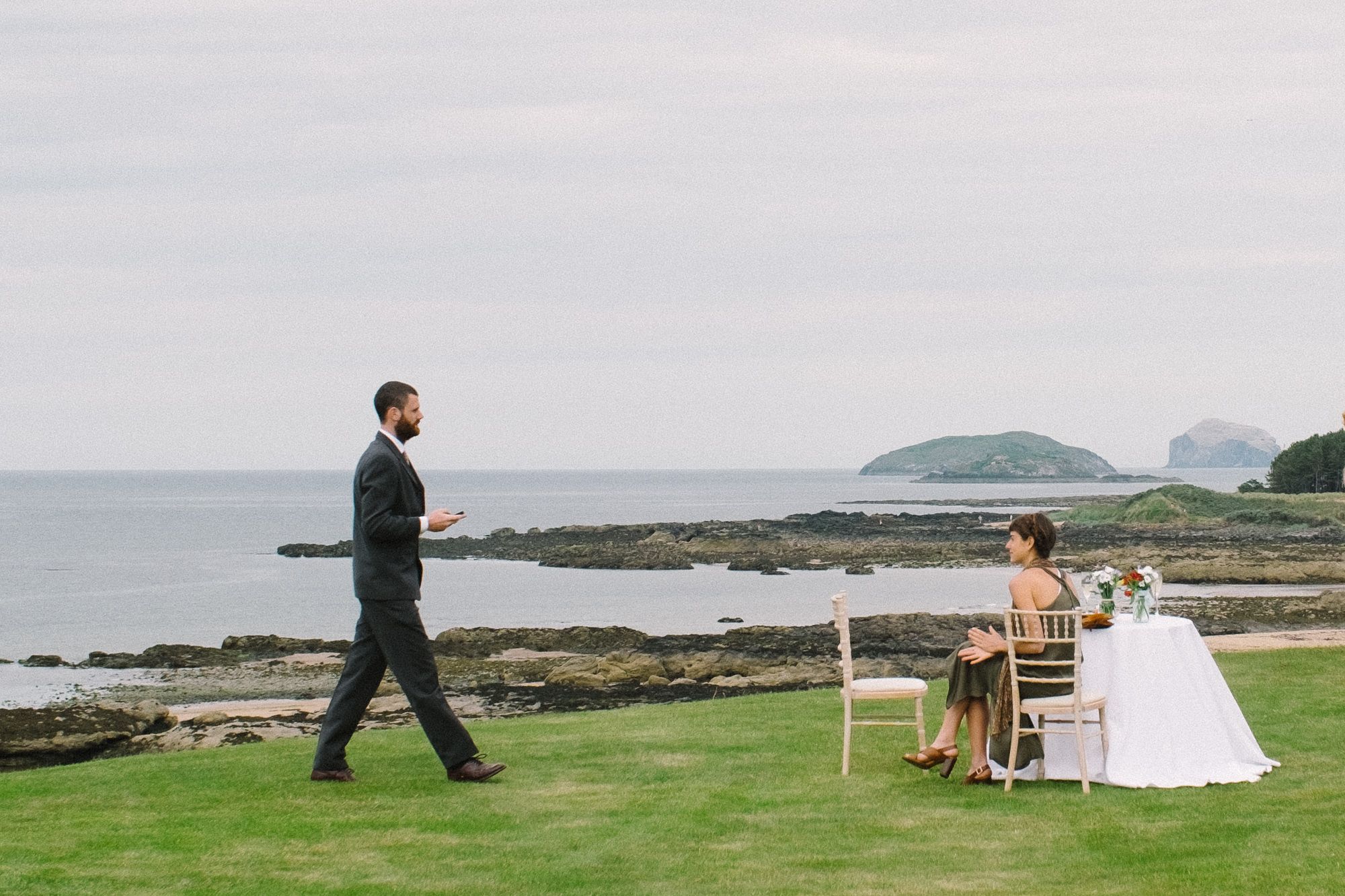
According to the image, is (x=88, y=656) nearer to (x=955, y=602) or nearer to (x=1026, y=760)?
(x=955, y=602)

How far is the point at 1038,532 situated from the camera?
8.03 metres

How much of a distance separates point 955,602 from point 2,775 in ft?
110

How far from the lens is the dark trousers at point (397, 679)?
8000mm

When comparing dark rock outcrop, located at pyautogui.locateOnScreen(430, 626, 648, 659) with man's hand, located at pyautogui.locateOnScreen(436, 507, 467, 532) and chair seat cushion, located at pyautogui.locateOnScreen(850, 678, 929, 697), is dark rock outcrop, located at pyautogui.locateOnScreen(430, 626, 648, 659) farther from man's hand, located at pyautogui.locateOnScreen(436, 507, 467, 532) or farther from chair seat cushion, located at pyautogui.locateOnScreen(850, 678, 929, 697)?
man's hand, located at pyautogui.locateOnScreen(436, 507, 467, 532)

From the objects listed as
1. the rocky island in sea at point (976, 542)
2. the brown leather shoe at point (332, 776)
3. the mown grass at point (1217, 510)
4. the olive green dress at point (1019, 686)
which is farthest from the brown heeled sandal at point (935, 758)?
the mown grass at point (1217, 510)

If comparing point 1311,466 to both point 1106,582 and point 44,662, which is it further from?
point 1106,582

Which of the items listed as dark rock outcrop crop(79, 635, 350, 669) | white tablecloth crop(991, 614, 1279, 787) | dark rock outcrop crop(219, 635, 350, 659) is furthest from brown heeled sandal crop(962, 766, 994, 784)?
dark rock outcrop crop(219, 635, 350, 659)

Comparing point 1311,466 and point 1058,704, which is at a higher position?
point 1311,466

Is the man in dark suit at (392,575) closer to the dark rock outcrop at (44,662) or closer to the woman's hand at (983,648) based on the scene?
the woman's hand at (983,648)

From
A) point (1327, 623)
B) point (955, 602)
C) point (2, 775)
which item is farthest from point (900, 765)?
Answer: point (955, 602)

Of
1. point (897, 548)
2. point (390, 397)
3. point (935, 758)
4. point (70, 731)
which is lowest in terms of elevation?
point (70, 731)

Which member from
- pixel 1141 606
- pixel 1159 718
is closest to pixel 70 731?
pixel 1141 606

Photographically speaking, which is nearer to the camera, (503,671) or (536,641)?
(503,671)

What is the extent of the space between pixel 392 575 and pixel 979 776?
363cm
